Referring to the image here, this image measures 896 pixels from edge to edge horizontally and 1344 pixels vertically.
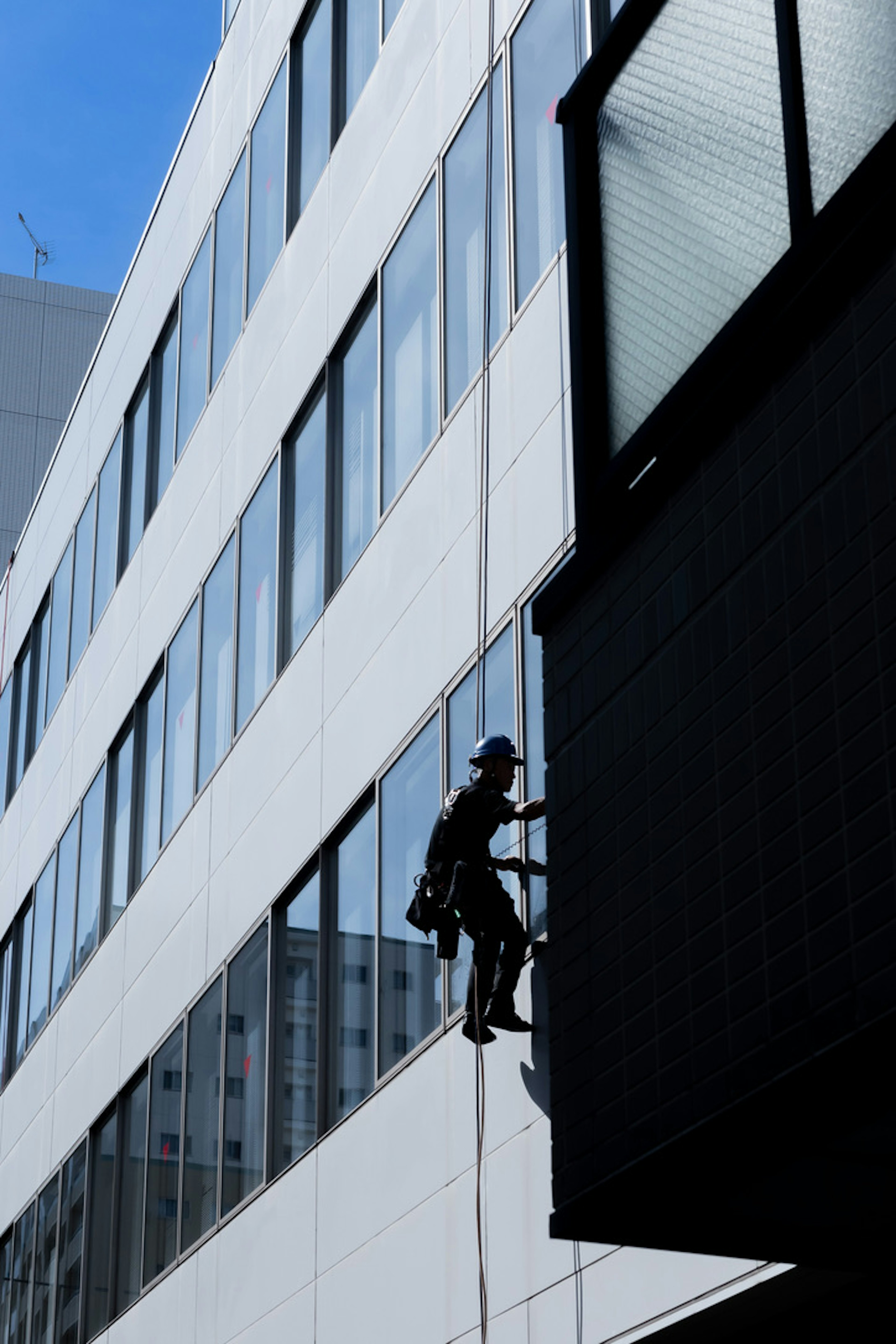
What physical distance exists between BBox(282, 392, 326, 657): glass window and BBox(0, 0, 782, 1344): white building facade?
0.04 metres

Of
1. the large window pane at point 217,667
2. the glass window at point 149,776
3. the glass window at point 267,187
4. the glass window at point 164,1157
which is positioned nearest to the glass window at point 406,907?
the large window pane at point 217,667

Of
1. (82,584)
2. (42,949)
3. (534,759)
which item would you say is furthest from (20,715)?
(534,759)

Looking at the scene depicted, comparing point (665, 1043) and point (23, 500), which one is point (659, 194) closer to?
point (665, 1043)

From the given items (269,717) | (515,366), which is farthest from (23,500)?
(515,366)

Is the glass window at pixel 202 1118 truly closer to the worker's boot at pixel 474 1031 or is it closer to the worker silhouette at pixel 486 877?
the worker's boot at pixel 474 1031

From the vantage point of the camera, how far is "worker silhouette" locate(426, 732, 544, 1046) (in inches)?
400

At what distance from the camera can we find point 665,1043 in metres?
6.12

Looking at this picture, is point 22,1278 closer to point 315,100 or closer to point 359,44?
point 315,100

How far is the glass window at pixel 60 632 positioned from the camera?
25.0 meters

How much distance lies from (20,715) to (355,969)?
50.7 ft

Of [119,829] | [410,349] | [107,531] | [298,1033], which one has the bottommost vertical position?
[298,1033]

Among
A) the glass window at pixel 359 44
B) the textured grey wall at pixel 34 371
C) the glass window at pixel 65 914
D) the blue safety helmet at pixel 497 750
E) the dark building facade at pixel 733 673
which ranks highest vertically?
the textured grey wall at pixel 34 371

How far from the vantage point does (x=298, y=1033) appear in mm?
14297

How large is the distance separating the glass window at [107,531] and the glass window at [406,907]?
10.4m
